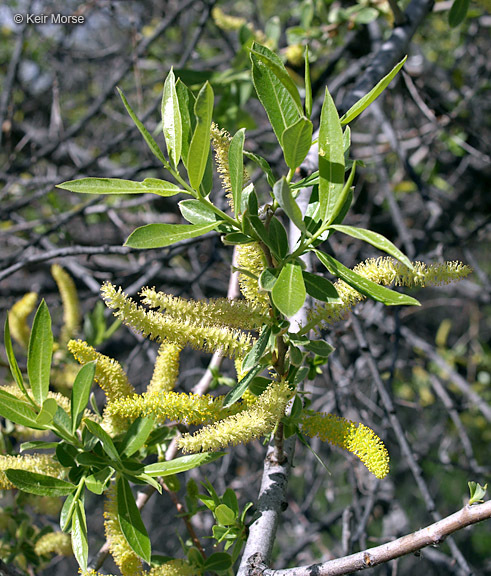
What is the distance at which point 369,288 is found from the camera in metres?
0.79

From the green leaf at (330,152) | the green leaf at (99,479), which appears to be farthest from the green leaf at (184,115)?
the green leaf at (99,479)

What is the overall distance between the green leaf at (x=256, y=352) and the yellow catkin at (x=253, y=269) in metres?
0.04

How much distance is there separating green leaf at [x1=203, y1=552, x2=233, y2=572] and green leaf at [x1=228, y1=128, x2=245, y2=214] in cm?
76

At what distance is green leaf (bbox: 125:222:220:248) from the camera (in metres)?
0.78

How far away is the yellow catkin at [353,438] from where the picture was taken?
0.88 metres

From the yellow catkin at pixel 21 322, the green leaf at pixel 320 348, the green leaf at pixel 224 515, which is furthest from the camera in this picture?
the yellow catkin at pixel 21 322

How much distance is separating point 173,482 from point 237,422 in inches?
18.4

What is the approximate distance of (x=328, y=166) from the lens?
2.59 ft

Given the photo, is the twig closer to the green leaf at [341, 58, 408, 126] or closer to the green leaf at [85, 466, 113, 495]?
the green leaf at [85, 466, 113, 495]

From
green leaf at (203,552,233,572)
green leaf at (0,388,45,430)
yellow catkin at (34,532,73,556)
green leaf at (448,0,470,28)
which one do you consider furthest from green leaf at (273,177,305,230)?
green leaf at (448,0,470,28)

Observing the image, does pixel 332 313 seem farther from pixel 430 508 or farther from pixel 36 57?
pixel 36 57

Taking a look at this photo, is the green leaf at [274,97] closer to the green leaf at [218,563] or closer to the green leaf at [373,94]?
the green leaf at [373,94]

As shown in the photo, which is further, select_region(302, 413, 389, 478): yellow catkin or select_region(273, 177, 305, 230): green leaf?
select_region(302, 413, 389, 478): yellow catkin

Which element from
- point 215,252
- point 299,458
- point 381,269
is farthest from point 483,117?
point 381,269
